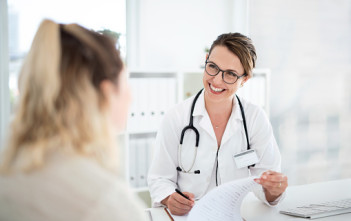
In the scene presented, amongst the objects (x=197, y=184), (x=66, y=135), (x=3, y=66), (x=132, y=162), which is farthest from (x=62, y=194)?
(x=3, y=66)

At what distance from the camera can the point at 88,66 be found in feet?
2.30

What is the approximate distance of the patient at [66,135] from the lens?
1.99 ft

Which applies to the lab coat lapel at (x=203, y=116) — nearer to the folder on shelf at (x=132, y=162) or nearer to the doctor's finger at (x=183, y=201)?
the doctor's finger at (x=183, y=201)

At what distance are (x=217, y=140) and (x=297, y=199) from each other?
1.54 ft

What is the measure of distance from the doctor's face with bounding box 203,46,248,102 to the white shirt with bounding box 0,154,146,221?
108 centimetres

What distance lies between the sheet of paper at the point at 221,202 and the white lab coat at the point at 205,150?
1.27 ft

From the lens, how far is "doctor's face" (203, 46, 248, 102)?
1.60 meters

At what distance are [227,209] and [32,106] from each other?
82 centimetres

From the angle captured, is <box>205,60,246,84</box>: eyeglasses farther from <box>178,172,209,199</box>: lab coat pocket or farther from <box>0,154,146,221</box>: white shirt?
<box>0,154,146,221</box>: white shirt

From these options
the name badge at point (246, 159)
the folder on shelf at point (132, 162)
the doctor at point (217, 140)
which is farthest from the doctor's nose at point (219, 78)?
the folder on shelf at point (132, 162)

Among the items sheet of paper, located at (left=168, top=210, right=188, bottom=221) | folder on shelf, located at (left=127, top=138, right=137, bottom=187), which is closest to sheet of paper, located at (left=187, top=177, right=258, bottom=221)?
sheet of paper, located at (left=168, top=210, right=188, bottom=221)

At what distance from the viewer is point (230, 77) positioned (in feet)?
5.33

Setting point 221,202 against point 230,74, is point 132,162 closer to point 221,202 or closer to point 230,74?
point 230,74

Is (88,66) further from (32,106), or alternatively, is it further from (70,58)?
(32,106)
